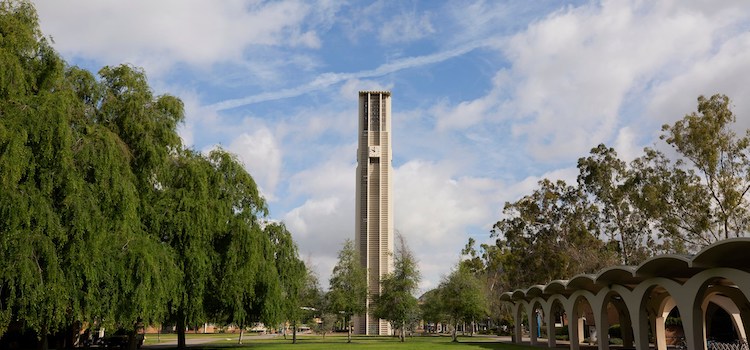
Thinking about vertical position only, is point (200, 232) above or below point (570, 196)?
below

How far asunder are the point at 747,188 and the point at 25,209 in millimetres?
37264

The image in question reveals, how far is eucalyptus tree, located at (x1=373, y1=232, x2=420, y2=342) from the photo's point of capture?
52969 millimetres

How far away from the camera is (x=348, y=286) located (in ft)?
190

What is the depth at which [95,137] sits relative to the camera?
69.2 feet

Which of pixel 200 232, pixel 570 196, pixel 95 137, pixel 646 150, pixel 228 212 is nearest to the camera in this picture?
pixel 95 137

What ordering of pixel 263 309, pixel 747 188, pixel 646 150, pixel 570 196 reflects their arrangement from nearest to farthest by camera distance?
pixel 263 309 < pixel 747 188 < pixel 646 150 < pixel 570 196

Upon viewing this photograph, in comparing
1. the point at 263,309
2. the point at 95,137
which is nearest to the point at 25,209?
the point at 95,137

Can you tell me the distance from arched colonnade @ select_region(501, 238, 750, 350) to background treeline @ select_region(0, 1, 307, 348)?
16.7m

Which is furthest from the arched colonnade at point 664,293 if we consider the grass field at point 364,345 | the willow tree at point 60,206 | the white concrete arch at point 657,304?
the willow tree at point 60,206

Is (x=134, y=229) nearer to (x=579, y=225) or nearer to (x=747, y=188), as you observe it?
(x=747, y=188)

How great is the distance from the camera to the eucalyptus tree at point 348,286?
56.3m

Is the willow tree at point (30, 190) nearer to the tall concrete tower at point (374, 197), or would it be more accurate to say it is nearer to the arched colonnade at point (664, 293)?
the arched colonnade at point (664, 293)

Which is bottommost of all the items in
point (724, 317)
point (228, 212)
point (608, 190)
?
point (724, 317)

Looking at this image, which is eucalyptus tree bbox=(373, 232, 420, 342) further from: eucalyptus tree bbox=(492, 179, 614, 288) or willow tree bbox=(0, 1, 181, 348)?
willow tree bbox=(0, 1, 181, 348)
